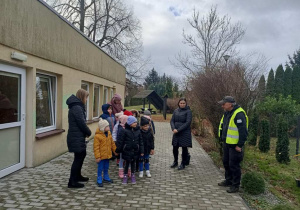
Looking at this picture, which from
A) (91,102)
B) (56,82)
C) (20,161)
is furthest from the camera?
(91,102)

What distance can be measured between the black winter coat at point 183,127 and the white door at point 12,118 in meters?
3.55

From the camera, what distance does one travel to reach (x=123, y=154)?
5.27 m

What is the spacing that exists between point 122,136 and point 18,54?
2606 mm

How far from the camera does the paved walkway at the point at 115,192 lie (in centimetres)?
419

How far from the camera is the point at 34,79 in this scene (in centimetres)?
598

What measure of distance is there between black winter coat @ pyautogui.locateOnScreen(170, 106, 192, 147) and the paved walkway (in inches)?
28.8

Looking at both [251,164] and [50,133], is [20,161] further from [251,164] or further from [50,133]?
[251,164]

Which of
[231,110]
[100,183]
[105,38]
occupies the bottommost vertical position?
[100,183]

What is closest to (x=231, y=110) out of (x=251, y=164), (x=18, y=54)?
(x=251, y=164)

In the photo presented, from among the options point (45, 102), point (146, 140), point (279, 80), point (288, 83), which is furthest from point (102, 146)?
point (288, 83)

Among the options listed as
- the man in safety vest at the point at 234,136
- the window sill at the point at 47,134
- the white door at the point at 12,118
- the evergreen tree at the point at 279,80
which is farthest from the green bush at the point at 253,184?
the evergreen tree at the point at 279,80

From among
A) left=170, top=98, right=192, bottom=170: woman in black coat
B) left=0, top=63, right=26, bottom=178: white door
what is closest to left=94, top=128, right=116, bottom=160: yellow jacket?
left=0, top=63, right=26, bottom=178: white door

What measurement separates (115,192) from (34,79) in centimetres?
317

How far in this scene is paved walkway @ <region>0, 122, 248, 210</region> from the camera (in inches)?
165
